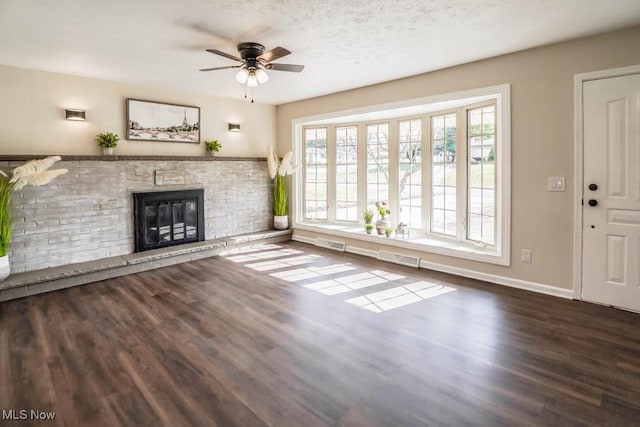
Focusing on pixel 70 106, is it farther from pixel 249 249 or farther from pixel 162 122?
pixel 249 249

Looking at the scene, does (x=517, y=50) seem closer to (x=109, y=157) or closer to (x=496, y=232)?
(x=496, y=232)

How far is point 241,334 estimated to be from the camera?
9.80ft

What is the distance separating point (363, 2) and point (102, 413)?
322 centimetres

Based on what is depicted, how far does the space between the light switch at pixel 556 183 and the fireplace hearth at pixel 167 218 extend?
4.80 meters

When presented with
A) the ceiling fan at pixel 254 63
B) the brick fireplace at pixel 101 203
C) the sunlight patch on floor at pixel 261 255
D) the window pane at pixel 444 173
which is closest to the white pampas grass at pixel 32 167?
the brick fireplace at pixel 101 203

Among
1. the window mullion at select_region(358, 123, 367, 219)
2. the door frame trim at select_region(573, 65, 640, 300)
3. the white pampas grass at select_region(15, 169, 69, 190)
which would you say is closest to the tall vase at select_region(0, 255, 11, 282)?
the white pampas grass at select_region(15, 169, 69, 190)

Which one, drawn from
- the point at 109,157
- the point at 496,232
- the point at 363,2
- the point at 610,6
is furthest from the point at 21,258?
the point at 610,6

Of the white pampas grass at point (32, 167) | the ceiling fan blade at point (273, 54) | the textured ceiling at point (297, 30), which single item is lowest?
the white pampas grass at point (32, 167)

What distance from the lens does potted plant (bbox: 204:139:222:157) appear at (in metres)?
5.94

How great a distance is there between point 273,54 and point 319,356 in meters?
2.61

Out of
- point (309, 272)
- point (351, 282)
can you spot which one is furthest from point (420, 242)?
point (309, 272)

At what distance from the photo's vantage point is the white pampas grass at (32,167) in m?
3.83

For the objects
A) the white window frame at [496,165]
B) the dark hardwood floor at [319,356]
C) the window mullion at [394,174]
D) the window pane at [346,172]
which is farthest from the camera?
the window pane at [346,172]

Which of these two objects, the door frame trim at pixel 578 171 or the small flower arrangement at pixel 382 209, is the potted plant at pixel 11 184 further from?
the door frame trim at pixel 578 171
